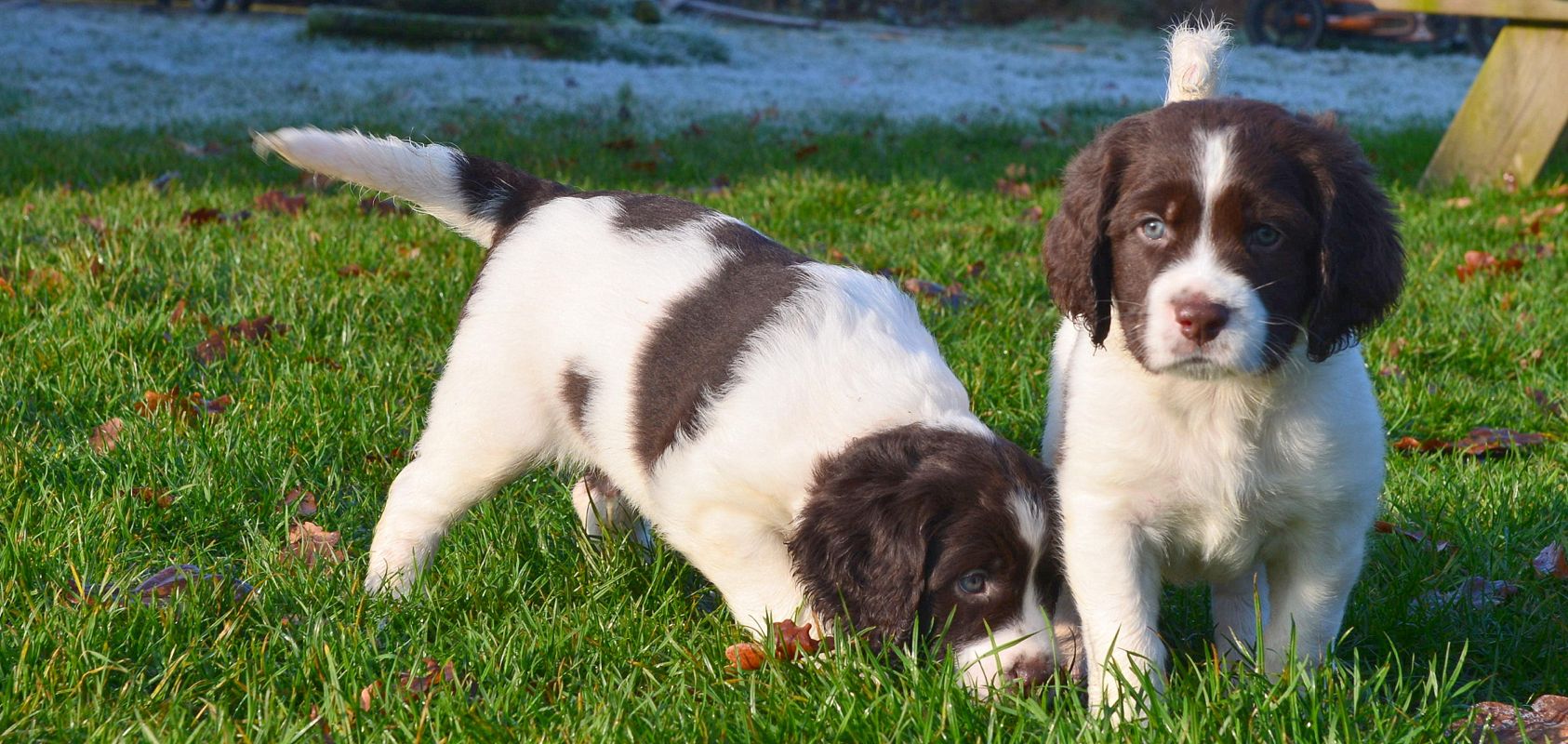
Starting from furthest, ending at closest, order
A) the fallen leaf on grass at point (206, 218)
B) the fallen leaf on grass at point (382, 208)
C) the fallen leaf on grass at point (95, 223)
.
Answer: the fallen leaf on grass at point (382, 208) < the fallen leaf on grass at point (206, 218) < the fallen leaf on grass at point (95, 223)

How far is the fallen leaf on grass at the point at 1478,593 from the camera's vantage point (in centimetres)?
286

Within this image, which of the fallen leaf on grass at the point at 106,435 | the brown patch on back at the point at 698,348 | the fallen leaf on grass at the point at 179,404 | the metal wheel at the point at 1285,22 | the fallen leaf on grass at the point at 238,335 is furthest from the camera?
the metal wheel at the point at 1285,22

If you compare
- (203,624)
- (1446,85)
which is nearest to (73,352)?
(203,624)

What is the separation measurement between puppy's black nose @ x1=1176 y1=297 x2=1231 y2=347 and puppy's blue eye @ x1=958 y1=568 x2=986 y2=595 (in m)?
0.65

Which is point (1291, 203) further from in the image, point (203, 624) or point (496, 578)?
point (203, 624)

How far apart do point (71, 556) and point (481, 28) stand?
13847 mm

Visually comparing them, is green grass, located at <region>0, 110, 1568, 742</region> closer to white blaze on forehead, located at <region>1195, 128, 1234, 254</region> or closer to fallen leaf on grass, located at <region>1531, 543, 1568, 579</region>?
fallen leaf on grass, located at <region>1531, 543, 1568, 579</region>

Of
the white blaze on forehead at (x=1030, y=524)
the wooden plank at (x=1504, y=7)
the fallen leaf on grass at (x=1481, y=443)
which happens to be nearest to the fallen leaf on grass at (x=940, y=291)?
the fallen leaf on grass at (x=1481, y=443)

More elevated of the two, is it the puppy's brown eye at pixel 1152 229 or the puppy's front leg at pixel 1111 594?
the puppy's brown eye at pixel 1152 229

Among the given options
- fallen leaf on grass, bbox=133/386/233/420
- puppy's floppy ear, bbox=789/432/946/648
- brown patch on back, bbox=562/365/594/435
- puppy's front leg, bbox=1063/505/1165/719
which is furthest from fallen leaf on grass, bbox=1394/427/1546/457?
fallen leaf on grass, bbox=133/386/233/420

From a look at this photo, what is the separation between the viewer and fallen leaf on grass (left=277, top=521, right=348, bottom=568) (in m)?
2.97

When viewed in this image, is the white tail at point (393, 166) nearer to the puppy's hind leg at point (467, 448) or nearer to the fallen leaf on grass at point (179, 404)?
the puppy's hind leg at point (467, 448)

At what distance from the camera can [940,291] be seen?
507 centimetres

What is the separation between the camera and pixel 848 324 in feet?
10.0
